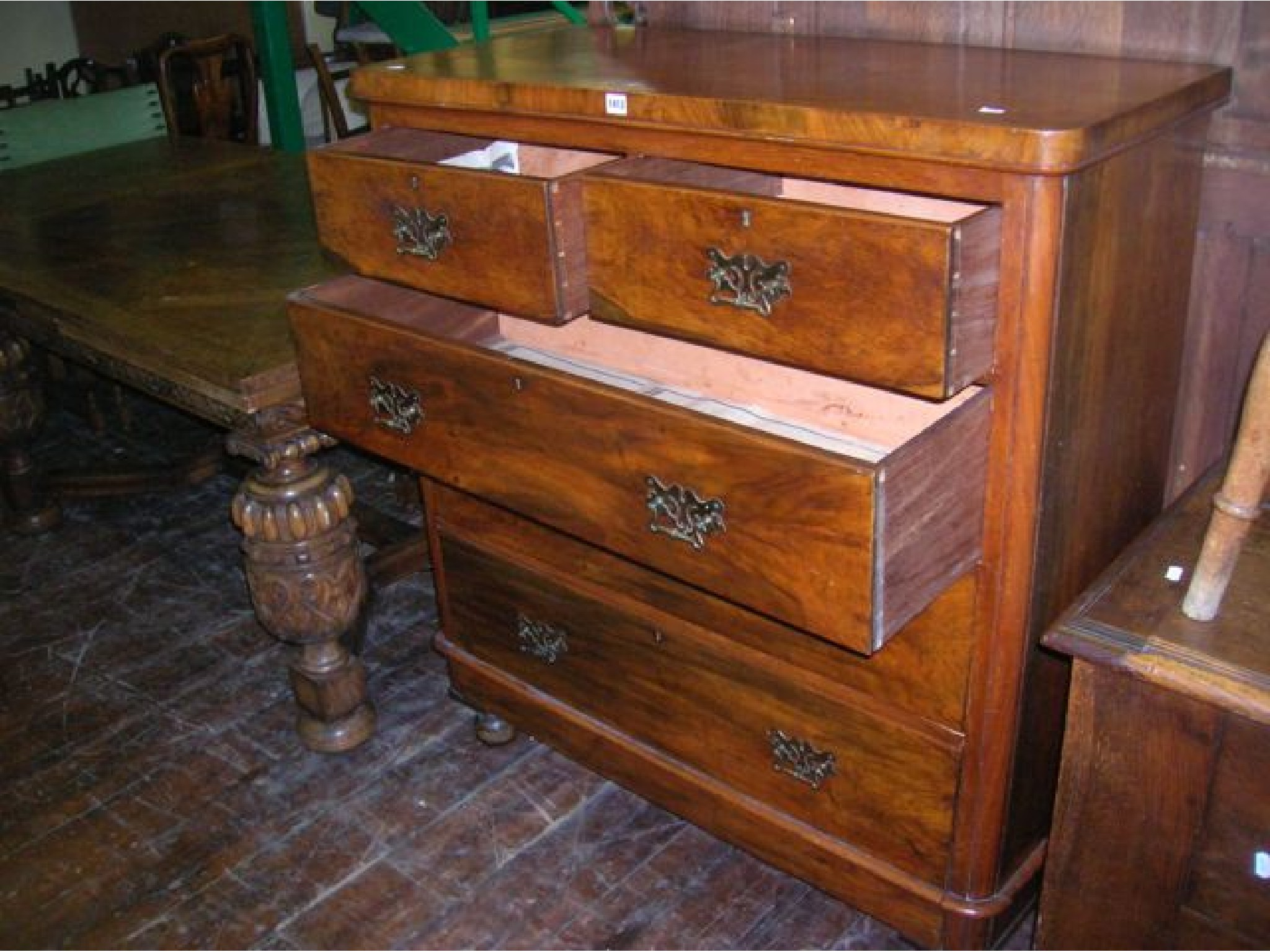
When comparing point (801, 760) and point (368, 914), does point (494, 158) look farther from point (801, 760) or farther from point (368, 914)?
point (368, 914)

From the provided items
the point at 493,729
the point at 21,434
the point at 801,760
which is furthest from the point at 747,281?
the point at 21,434

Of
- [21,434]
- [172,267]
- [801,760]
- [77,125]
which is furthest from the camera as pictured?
[77,125]

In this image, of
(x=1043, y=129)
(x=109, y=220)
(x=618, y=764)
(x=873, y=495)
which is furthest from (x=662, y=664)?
(x=109, y=220)

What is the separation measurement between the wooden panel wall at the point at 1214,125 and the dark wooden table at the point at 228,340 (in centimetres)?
89

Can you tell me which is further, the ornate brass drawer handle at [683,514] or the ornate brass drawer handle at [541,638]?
the ornate brass drawer handle at [541,638]

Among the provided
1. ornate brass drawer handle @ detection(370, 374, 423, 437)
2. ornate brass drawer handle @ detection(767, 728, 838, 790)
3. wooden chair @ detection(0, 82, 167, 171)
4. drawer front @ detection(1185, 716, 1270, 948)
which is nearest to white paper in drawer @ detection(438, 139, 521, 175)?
ornate brass drawer handle @ detection(370, 374, 423, 437)

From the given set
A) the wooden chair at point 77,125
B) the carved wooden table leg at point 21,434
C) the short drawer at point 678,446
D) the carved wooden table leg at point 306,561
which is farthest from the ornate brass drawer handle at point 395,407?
the wooden chair at point 77,125

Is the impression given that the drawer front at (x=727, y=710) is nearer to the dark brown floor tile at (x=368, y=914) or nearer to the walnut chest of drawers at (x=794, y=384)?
the walnut chest of drawers at (x=794, y=384)

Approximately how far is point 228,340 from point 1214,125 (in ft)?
4.07

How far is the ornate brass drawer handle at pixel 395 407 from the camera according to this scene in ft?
4.87

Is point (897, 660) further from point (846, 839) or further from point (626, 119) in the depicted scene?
point (626, 119)

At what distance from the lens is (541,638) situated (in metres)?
1.75

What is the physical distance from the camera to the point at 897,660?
135 cm

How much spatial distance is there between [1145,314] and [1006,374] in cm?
24
